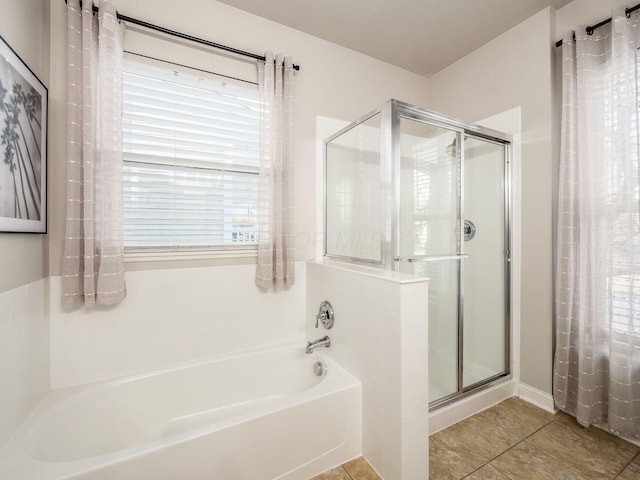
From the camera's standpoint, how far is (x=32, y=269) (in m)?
1.25

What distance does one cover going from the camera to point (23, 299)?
3.86 ft

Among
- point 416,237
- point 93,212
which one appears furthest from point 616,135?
point 93,212

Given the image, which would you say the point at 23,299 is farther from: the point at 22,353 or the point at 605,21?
the point at 605,21

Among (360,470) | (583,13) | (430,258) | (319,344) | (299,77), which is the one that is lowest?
(360,470)

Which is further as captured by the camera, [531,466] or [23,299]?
[531,466]

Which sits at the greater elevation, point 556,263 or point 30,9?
point 30,9

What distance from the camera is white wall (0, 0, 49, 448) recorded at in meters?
1.05

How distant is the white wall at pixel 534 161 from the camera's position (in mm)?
1812

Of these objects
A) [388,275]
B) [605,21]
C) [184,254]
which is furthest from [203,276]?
[605,21]

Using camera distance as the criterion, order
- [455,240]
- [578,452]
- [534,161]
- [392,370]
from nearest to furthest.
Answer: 1. [392,370]
2. [578,452]
3. [455,240]
4. [534,161]

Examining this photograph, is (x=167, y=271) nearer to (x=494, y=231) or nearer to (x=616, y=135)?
(x=494, y=231)

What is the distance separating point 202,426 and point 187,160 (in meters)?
1.48

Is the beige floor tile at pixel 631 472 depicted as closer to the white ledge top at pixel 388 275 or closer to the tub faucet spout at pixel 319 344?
the white ledge top at pixel 388 275

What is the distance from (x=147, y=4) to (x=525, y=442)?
322 centimetres
